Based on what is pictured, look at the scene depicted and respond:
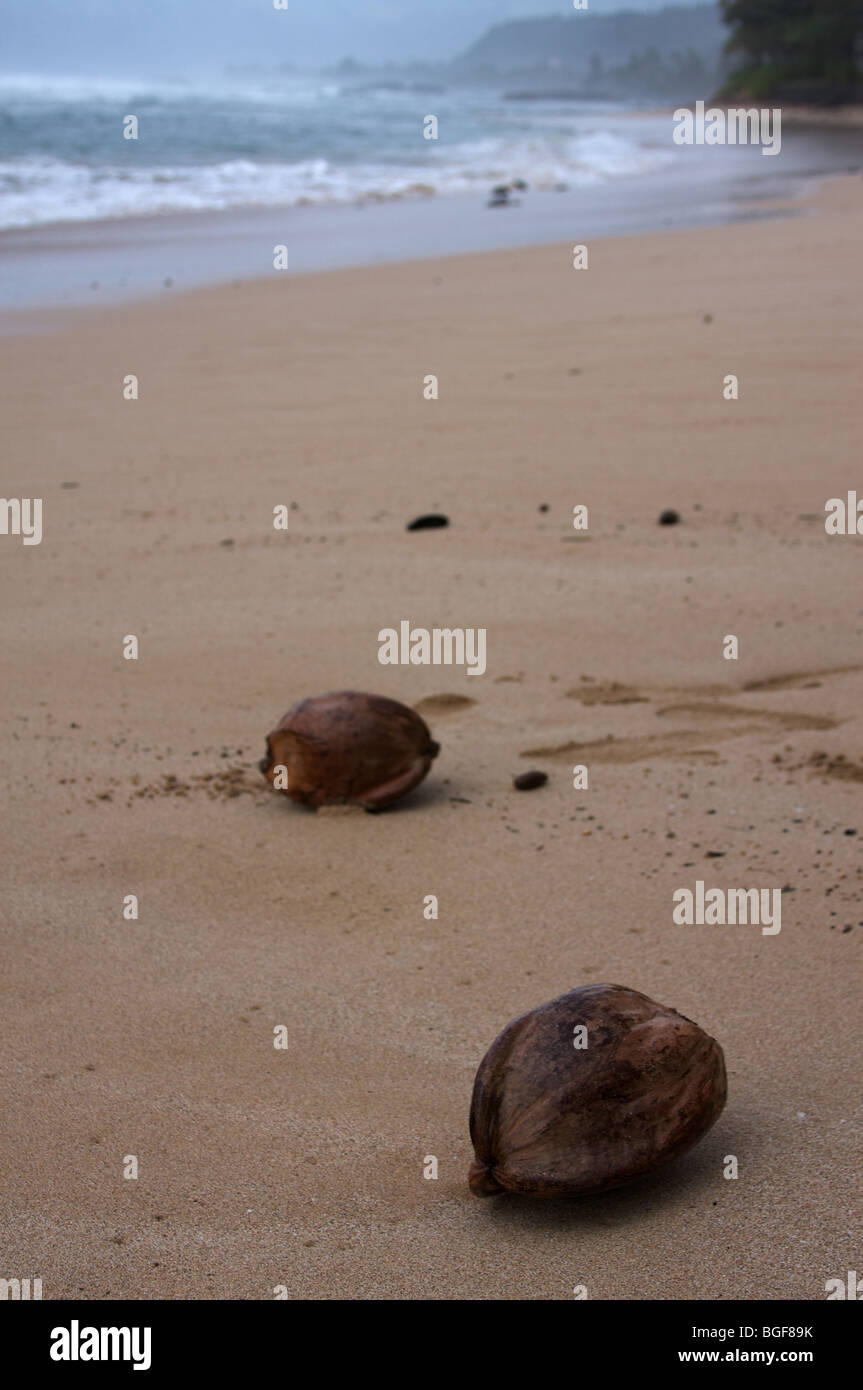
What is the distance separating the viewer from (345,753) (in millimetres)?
3234

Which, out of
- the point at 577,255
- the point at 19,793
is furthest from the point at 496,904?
the point at 577,255

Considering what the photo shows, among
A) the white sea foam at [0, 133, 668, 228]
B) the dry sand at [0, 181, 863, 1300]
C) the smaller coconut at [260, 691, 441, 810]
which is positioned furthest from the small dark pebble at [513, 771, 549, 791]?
the white sea foam at [0, 133, 668, 228]

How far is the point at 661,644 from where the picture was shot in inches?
170

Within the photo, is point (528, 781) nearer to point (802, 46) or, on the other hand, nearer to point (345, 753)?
point (345, 753)

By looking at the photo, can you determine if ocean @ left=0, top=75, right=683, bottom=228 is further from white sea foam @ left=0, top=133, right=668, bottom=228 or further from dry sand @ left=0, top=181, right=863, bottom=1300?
Result: dry sand @ left=0, top=181, right=863, bottom=1300

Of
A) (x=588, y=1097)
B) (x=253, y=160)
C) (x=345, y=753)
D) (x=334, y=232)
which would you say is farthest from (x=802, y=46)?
(x=588, y=1097)

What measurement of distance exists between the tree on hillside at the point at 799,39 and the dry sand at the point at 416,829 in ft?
208

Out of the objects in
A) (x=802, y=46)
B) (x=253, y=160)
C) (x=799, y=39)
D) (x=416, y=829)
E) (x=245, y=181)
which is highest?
(x=802, y=46)

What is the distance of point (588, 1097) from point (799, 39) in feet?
235

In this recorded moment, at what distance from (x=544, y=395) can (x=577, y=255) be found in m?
5.64

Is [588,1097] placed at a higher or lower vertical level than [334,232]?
lower

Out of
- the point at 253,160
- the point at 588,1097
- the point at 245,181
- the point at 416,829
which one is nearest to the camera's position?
the point at 588,1097

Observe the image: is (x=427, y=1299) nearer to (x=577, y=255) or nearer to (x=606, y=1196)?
(x=606, y=1196)

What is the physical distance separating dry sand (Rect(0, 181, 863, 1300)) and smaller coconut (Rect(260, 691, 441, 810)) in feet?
0.28
